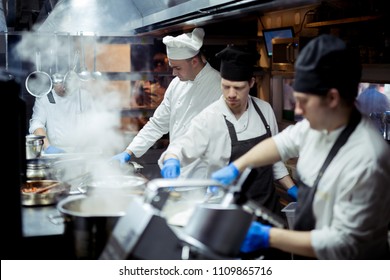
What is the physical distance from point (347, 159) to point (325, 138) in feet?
0.48

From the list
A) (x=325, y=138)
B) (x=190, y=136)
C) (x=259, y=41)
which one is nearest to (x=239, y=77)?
(x=190, y=136)

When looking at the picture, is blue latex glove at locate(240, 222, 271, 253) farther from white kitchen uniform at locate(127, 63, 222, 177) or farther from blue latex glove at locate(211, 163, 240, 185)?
white kitchen uniform at locate(127, 63, 222, 177)

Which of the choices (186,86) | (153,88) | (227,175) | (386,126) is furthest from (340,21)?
(227,175)

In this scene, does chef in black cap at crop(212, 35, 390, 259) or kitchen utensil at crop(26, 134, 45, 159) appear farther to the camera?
kitchen utensil at crop(26, 134, 45, 159)

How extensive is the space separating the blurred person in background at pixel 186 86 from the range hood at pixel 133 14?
0.50 feet

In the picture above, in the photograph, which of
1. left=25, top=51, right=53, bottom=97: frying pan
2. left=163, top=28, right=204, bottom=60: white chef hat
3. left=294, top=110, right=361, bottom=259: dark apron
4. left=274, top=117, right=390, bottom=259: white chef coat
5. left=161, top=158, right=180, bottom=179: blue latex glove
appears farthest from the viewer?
left=25, top=51, right=53, bottom=97: frying pan

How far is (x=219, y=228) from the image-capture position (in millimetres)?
1353

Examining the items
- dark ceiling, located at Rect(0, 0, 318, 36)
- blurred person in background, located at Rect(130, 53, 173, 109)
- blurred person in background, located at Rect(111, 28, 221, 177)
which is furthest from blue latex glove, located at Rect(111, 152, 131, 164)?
blurred person in background, located at Rect(130, 53, 173, 109)

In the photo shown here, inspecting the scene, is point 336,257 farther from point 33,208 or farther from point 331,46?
point 33,208

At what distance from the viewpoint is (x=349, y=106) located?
1.58m

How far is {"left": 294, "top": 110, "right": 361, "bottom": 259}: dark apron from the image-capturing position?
157cm

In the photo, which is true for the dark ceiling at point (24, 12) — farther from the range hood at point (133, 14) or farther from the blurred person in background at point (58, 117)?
the blurred person in background at point (58, 117)

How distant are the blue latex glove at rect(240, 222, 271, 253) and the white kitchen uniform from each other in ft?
5.62

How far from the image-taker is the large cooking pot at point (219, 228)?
4.40ft
